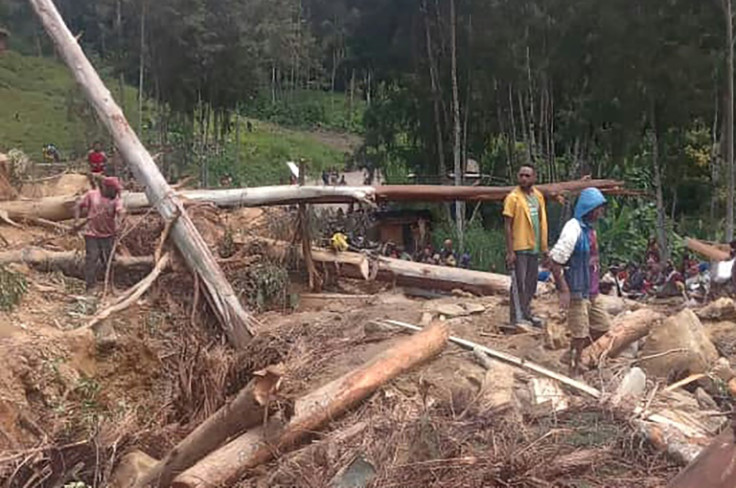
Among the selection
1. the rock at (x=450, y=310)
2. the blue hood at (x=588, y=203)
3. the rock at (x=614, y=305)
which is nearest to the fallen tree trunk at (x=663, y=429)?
the blue hood at (x=588, y=203)

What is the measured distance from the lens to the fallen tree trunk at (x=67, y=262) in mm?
10464

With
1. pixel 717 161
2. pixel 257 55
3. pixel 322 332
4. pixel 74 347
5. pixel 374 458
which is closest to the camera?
pixel 374 458

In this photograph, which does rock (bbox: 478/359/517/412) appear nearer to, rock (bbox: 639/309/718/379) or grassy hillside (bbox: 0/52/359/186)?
rock (bbox: 639/309/718/379)

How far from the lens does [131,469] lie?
6516 mm

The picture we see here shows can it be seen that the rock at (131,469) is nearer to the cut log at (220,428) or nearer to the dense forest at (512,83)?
the cut log at (220,428)

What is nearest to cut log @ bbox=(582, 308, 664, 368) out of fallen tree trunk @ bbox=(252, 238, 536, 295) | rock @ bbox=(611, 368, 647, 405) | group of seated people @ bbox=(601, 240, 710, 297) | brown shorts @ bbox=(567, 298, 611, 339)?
brown shorts @ bbox=(567, 298, 611, 339)

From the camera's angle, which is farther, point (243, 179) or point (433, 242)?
point (243, 179)

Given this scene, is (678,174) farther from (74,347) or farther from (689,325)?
(74,347)

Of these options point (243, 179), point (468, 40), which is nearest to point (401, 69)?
point (468, 40)

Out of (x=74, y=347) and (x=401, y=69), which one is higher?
(x=401, y=69)

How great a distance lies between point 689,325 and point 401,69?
19.4 meters

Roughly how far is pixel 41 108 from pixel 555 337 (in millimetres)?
32705

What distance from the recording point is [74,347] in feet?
25.8

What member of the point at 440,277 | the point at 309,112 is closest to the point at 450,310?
the point at 440,277
